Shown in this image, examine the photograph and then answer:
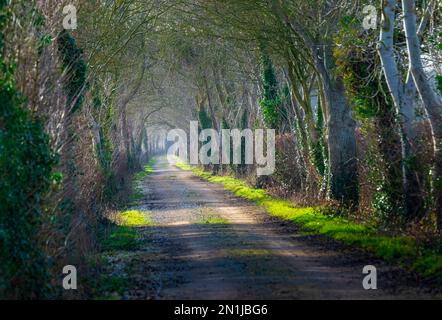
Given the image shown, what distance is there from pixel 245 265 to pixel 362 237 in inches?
157

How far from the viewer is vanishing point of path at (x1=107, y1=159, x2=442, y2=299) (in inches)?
531

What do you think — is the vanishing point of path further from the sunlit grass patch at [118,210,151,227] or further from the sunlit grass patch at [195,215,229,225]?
the sunlit grass patch at [118,210,151,227]

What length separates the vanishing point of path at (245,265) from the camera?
13.5 m

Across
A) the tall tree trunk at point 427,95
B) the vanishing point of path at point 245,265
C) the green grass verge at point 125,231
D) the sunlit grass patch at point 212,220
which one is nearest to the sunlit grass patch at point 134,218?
the green grass verge at point 125,231

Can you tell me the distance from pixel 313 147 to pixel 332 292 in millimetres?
16829

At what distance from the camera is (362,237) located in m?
19.3

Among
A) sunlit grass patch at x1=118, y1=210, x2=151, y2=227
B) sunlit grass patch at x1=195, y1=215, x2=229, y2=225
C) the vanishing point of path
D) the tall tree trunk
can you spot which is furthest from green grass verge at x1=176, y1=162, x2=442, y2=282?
sunlit grass patch at x1=118, y1=210, x2=151, y2=227

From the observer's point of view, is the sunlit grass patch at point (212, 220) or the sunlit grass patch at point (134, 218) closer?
the sunlit grass patch at point (212, 220)

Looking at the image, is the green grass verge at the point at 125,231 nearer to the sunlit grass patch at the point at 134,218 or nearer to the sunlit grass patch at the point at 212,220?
the sunlit grass patch at the point at 134,218

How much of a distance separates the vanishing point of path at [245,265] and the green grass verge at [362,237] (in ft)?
1.23

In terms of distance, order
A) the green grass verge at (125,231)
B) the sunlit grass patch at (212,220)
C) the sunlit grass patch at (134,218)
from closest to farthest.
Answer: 1. the green grass verge at (125,231)
2. the sunlit grass patch at (212,220)
3. the sunlit grass patch at (134,218)
